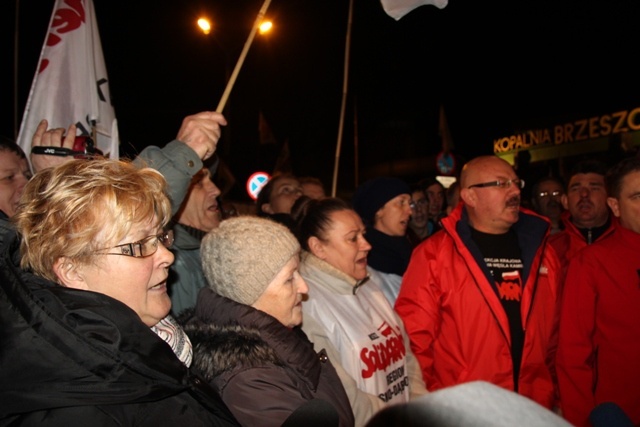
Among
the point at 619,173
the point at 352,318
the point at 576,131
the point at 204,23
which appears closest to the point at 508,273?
the point at 619,173

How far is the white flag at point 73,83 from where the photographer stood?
321 cm

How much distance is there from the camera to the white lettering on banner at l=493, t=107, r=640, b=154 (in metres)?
17.5

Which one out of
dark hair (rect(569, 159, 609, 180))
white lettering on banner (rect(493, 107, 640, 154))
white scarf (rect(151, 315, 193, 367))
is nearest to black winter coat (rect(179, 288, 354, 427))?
white scarf (rect(151, 315, 193, 367))

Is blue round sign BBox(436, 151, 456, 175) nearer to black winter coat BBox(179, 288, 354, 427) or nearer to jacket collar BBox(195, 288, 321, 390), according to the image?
black winter coat BBox(179, 288, 354, 427)

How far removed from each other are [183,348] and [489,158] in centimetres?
290

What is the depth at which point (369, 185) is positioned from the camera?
445 centimetres

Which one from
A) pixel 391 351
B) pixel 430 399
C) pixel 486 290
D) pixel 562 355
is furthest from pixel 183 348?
pixel 562 355

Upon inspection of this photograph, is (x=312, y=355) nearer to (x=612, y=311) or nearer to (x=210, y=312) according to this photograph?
(x=210, y=312)

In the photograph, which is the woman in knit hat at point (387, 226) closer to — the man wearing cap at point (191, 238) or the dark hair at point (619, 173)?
the man wearing cap at point (191, 238)

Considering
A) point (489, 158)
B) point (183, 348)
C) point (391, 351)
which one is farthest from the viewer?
point (489, 158)

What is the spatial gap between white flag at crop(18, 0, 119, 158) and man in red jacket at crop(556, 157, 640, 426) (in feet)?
10.6

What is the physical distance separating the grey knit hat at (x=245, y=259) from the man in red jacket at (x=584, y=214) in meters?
3.07

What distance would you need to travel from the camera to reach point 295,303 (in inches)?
90.2

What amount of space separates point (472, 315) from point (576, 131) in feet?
64.9
